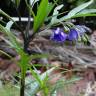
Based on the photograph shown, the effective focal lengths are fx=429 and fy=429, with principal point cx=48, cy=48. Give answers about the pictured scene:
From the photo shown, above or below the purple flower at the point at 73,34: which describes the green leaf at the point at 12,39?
above

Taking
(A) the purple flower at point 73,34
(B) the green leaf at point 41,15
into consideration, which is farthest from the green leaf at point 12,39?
(A) the purple flower at point 73,34

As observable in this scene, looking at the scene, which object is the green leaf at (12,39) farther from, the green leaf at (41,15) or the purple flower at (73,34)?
the purple flower at (73,34)

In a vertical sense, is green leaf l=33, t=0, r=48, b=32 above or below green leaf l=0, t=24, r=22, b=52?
above

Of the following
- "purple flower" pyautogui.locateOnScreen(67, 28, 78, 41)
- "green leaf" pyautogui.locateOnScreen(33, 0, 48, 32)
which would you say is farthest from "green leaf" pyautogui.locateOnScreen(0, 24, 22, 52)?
"purple flower" pyautogui.locateOnScreen(67, 28, 78, 41)

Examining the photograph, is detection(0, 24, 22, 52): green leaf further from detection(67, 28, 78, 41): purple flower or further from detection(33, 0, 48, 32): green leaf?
detection(67, 28, 78, 41): purple flower

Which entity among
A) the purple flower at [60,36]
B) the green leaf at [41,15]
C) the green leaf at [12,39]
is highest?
the green leaf at [41,15]

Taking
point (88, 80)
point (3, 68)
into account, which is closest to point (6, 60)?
point (3, 68)

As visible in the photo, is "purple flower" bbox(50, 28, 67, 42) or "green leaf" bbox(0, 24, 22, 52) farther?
"purple flower" bbox(50, 28, 67, 42)

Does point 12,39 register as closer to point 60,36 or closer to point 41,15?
point 41,15
